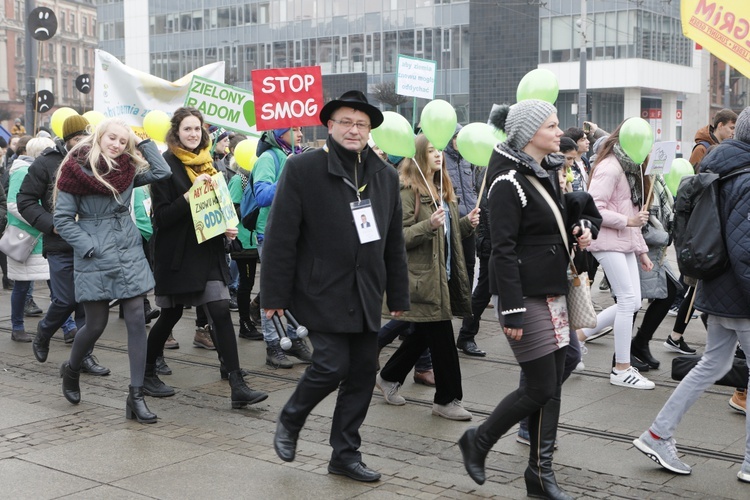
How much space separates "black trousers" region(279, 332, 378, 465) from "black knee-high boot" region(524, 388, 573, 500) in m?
0.90

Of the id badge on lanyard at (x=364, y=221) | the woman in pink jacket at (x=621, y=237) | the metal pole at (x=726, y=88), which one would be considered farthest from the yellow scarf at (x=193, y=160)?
the metal pole at (x=726, y=88)

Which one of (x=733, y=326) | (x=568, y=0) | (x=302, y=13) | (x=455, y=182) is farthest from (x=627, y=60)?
(x=733, y=326)

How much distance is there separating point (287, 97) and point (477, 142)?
1.57m

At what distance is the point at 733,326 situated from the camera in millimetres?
5340

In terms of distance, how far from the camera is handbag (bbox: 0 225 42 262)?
986 cm

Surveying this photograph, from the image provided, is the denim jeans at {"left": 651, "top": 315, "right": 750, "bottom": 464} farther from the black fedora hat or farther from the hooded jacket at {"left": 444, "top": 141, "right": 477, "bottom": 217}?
the hooded jacket at {"left": 444, "top": 141, "right": 477, "bottom": 217}

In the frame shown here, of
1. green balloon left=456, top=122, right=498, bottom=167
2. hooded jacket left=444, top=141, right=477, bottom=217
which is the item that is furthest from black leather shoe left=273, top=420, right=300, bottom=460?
hooded jacket left=444, top=141, right=477, bottom=217

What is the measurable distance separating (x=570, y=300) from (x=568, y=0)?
56686 millimetres

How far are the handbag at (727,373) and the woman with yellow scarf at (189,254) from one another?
8.69ft

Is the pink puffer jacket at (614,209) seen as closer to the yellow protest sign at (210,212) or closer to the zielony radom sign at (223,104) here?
A: the yellow protest sign at (210,212)

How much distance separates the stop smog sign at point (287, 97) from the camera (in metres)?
7.95

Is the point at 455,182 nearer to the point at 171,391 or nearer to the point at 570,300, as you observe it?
the point at 171,391

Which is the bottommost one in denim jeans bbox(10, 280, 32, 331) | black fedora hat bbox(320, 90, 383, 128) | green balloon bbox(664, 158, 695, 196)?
denim jeans bbox(10, 280, 32, 331)

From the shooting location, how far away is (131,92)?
12250 millimetres
